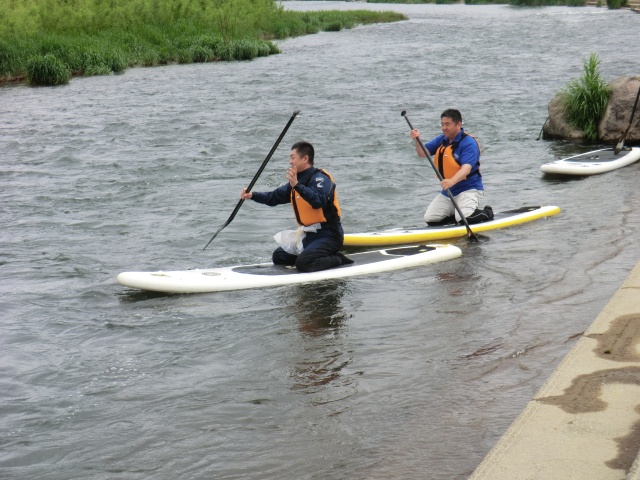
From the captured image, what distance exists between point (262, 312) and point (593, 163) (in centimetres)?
689

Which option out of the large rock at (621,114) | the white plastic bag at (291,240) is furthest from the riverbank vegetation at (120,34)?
the white plastic bag at (291,240)

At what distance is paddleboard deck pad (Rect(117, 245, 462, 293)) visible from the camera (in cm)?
723

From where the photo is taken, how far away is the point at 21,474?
452 cm

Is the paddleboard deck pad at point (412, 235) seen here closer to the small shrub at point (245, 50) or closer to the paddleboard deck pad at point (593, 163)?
the paddleboard deck pad at point (593, 163)


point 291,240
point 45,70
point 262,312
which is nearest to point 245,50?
point 45,70

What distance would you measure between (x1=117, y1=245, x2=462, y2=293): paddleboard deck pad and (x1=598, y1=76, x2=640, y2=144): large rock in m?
7.48

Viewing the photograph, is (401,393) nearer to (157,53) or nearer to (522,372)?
(522,372)

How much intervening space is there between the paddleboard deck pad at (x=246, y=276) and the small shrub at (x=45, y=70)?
1650 cm

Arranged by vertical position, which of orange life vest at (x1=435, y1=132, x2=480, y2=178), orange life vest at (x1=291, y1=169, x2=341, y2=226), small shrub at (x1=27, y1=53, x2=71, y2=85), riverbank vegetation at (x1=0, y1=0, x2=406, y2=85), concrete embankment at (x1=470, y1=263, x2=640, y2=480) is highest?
riverbank vegetation at (x1=0, y1=0, x2=406, y2=85)

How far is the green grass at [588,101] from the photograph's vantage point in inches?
558

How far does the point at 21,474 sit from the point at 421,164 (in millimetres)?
10261

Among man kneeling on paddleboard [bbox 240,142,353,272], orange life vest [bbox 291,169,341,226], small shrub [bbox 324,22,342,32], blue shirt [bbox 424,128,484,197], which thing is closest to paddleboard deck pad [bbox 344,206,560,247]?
blue shirt [bbox 424,128,484,197]

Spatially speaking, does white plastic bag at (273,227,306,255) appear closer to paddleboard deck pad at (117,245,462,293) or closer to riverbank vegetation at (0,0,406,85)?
paddleboard deck pad at (117,245,462,293)

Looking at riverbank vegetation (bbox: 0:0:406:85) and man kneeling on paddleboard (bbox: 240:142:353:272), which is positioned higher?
riverbank vegetation (bbox: 0:0:406:85)
